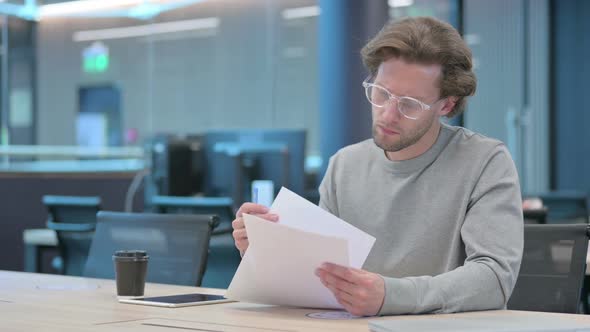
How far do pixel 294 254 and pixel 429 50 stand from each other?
601 mm

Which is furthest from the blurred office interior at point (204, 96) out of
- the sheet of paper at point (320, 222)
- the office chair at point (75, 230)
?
the sheet of paper at point (320, 222)

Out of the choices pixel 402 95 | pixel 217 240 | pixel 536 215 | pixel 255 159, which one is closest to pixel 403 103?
pixel 402 95

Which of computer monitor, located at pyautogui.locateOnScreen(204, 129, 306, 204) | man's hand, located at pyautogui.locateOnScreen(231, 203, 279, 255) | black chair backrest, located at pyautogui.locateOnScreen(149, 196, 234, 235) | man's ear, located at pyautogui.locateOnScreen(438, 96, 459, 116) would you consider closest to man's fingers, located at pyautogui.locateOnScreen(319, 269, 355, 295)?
man's hand, located at pyautogui.locateOnScreen(231, 203, 279, 255)

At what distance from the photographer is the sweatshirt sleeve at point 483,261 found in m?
1.59

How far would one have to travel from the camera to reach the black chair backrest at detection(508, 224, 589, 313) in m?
1.98

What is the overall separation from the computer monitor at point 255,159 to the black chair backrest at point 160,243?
2.51 metres

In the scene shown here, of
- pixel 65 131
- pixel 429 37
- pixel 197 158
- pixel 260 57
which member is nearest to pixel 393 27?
pixel 429 37

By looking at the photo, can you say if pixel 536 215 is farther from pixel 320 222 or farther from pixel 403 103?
pixel 320 222

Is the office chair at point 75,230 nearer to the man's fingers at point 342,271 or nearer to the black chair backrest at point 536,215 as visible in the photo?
the black chair backrest at point 536,215

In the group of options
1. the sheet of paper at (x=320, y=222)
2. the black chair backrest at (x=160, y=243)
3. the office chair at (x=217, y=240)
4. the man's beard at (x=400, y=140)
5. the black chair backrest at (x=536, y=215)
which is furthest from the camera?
the office chair at (x=217, y=240)

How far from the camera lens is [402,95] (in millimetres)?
1875

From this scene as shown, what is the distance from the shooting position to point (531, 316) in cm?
156

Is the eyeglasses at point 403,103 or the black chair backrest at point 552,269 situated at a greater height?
the eyeglasses at point 403,103

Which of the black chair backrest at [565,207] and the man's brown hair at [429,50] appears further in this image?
the black chair backrest at [565,207]
